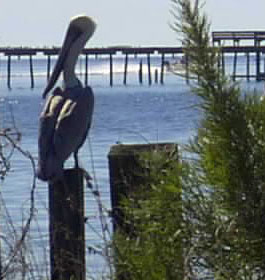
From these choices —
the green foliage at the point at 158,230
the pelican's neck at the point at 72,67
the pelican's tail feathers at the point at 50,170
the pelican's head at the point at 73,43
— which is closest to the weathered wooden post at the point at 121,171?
the pelican's tail feathers at the point at 50,170

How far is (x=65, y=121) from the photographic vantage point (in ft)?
16.6

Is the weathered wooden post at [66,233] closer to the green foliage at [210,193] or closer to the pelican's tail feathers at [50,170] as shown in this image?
the pelican's tail feathers at [50,170]

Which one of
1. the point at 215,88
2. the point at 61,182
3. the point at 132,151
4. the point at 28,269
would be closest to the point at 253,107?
the point at 215,88

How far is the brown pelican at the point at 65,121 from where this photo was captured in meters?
4.75

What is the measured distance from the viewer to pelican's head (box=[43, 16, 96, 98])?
6.23 m

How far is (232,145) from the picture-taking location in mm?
1601

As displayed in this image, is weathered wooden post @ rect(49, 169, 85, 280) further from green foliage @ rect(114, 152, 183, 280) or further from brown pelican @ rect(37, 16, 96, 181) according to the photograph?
green foliage @ rect(114, 152, 183, 280)

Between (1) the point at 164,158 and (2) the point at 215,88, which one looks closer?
(2) the point at 215,88

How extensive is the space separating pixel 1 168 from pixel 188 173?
1.63m

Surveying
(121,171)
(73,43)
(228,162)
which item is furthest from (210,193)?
(73,43)

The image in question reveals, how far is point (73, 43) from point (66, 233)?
281 centimetres

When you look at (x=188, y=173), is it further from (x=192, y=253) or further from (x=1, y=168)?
(x=1, y=168)

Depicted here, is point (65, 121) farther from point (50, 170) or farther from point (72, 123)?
point (50, 170)

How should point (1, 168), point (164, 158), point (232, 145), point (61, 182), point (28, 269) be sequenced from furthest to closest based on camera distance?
point (61, 182), point (28, 269), point (1, 168), point (164, 158), point (232, 145)
